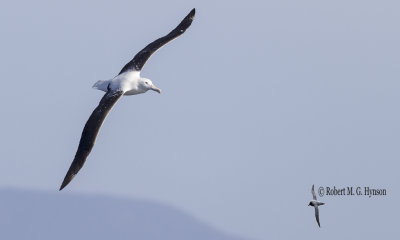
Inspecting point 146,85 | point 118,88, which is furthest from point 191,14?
point 118,88

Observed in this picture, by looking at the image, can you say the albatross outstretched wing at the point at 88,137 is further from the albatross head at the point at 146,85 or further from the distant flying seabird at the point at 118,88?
the albatross head at the point at 146,85

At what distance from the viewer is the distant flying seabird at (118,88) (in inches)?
1345

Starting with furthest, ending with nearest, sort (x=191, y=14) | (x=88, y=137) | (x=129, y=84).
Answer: (x=191, y=14), (x=129, y=84), (x=88, y=137)

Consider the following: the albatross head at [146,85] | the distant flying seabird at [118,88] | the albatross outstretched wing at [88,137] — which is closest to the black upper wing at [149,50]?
the distant flying seabird at [118,88]

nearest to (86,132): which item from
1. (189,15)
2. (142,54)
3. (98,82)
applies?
(98,82)

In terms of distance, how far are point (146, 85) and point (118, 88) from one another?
4.26 ft

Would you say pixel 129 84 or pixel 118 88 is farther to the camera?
pixel 129 84

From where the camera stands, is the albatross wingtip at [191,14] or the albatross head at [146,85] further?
the albatross wingtip at [191,14]

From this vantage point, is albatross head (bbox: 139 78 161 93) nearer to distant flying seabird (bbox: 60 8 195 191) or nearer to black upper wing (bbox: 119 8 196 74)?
distant flying seabird (bbox: 60 8 195 191)

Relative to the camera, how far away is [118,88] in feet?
122

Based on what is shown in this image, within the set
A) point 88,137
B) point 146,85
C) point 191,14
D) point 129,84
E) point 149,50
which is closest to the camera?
point 88,137

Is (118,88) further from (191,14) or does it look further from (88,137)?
(191,14)

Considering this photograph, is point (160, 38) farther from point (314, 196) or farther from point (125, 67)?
point (314, 196)

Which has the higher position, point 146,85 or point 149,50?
point 149,50
